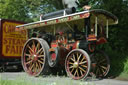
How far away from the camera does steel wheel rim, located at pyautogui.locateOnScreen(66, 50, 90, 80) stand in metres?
7.71

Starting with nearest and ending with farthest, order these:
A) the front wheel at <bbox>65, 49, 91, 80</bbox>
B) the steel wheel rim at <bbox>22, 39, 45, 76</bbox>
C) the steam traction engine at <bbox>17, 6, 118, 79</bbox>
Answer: the front wheel at <bbox>65, 49, 91, 80</bbox> < the steam traction engine at <bbox>17, 6, 118, 79</bbox> < the steel wheel rim at <bbox>22, 39, 45, 76</bbox>

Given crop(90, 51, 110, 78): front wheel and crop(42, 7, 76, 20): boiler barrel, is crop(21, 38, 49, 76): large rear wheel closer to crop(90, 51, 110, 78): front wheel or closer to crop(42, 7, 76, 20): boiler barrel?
crop(42, 7, 76, 20): boiler barrel

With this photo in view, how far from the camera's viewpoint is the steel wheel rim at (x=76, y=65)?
25.3ft

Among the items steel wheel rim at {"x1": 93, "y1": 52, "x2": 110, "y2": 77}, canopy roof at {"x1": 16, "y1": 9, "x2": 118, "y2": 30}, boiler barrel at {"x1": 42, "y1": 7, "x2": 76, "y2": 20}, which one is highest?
boiler barrel at {"x1": 42, "y1": 7, "x2": 76, "y2": 20}

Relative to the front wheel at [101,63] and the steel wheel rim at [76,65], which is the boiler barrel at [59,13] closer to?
the steel wheel rim at [76,65]

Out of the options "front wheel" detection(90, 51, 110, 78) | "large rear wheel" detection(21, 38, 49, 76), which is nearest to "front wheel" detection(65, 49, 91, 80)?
"front wheel" detection(90, 51, 110, 78)

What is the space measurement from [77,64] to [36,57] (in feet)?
6.96

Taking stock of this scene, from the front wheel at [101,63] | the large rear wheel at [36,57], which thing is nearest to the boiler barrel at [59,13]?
the large rear wheel at [36,57]

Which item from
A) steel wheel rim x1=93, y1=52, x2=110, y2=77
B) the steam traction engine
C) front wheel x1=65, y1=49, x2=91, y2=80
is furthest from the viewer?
steel wheel rim x1=93, y1=52, x2=110, y2=77

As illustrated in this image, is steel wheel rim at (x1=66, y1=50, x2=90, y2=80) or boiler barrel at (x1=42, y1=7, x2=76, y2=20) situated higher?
boiler barrel at (x1=42, y1=7, x2=76, y2=20)

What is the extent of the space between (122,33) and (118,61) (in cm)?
234

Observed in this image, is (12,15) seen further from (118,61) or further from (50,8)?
(118,61)

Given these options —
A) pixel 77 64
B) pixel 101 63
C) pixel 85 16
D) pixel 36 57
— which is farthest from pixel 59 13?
pixel 101 63

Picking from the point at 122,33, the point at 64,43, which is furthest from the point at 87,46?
the point at 122,33
